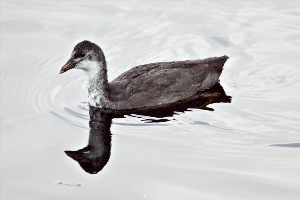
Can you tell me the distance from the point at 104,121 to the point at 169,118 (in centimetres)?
101

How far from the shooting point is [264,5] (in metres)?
17.0

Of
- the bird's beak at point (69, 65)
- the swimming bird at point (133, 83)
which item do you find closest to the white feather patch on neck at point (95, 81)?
the swimming bird at point (133, 83)

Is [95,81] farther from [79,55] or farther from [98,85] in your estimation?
[79,55]

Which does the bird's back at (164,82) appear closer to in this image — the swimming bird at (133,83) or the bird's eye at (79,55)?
the swimming bird at (133,83)

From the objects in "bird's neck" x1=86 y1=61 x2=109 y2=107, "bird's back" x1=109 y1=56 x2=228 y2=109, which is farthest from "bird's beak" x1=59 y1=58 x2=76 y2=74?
"bird's back" x1=109 y1=56 x2=228 y2=109

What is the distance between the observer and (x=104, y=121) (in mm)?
13219

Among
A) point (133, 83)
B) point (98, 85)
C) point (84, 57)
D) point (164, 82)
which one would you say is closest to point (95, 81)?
point (98, 85)

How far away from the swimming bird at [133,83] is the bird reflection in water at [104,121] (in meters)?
0.13

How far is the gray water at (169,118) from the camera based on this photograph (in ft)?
35.9

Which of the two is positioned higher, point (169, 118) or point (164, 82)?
point (164, 82)

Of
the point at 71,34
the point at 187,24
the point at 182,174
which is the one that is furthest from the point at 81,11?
the point at 182,174

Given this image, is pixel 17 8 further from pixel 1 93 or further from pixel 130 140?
pixel 130 140

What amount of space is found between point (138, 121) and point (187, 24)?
3.79m

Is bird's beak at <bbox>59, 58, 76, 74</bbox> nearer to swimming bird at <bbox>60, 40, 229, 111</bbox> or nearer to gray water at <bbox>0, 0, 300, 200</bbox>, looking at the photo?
swimming bird at <bbox>60, 40, 229, 111</bbox>
